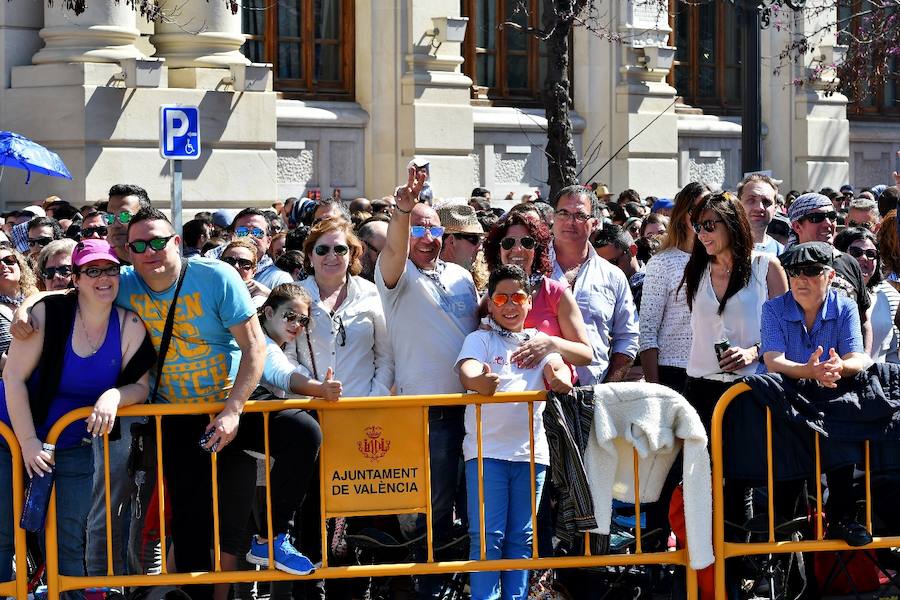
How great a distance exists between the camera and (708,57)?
2558 cm

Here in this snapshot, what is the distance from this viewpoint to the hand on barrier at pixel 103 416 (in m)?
6.24

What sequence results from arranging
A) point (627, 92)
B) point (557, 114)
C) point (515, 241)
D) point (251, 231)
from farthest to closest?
point (627, 92) → point (557, 114) → point (251, 231) → point (515, 241)

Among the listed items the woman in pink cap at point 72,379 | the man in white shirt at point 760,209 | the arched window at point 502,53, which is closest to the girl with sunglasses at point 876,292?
the man in white shirt at point 760,209

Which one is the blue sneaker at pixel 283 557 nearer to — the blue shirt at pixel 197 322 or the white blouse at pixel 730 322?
the blue shirt at pixel 197 322

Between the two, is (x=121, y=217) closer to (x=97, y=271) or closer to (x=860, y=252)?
(x=97, y=271)

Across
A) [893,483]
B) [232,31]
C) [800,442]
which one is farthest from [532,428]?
[232,31]

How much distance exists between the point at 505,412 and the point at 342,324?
3.05 feet

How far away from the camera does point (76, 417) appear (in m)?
6.39

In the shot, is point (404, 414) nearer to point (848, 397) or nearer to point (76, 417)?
point (76, 417)

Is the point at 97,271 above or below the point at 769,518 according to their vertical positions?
above

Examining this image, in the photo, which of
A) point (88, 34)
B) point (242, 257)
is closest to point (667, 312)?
point (242, 257)

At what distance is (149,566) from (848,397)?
125 inches

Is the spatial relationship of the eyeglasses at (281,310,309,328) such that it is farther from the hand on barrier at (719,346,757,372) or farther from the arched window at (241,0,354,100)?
the arched window at (241,0,354,100)

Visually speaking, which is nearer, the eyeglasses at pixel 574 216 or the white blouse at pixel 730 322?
the white blouse at pixel 730 322
